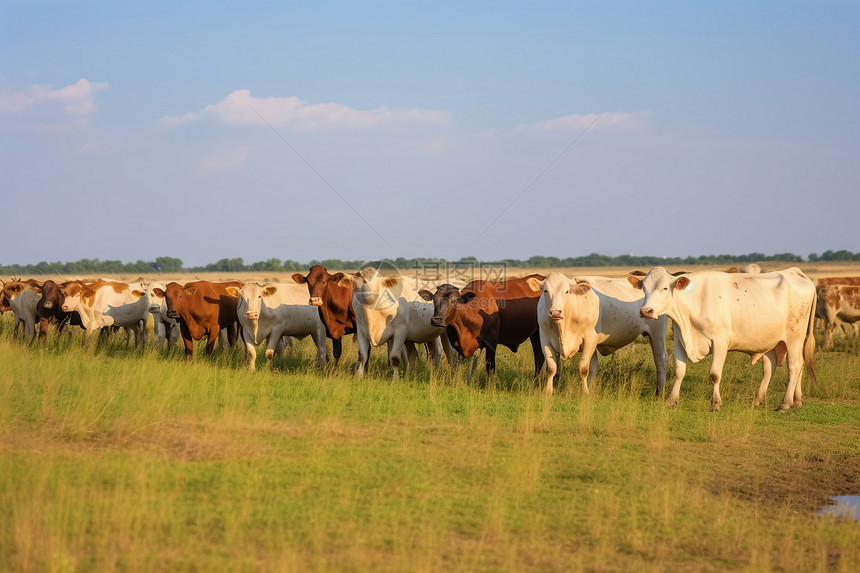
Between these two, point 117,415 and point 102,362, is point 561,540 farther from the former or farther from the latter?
point 102,362

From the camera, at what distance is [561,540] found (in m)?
6.80

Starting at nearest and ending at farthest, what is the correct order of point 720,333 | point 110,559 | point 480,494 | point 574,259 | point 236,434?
point 110,559 → point 480,494 → point 236,434 → point 720,333 → point 574,259

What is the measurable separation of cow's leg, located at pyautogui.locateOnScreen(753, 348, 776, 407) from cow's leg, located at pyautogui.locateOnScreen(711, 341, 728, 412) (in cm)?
66

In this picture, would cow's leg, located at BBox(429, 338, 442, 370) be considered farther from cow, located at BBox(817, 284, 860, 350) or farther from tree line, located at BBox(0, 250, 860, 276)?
tree line, located at BBox(0, 250, 860, 276)

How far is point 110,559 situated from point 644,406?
915cm

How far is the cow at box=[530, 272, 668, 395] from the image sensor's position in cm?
1412

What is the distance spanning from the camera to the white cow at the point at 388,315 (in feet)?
51.5

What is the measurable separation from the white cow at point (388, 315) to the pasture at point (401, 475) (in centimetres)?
132

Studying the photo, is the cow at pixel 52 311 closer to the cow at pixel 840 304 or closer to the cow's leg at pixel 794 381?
the cow's leg at pixel 794 381

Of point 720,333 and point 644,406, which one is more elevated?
point 720,333

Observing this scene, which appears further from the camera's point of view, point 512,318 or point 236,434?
point 512,318

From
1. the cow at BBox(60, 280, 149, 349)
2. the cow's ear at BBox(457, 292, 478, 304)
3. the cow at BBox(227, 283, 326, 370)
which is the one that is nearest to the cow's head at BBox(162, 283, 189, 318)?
the cow at BBox(227, 283, 326, 370)

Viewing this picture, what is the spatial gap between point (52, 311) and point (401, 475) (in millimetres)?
15196

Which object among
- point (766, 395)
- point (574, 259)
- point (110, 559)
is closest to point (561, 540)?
point (110, 559)
